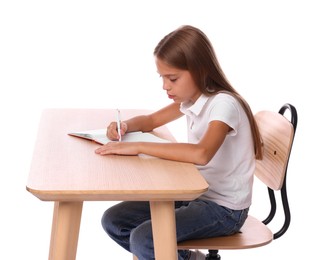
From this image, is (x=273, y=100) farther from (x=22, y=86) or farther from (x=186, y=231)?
(x=186, y=231)

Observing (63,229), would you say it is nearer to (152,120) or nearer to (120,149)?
(120,149)

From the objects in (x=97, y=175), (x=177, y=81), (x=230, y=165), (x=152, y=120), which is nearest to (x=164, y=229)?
(x=97, y=175)

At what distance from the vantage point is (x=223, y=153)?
9.40 feet

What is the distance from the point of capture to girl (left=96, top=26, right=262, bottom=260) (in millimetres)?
2717

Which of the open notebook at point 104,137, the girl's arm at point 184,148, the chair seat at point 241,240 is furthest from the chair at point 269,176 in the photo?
the open notebook at point 104,137

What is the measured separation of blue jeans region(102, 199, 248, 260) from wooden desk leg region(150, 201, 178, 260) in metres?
0.10

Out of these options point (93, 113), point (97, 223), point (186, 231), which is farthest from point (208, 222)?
point (97, 223)

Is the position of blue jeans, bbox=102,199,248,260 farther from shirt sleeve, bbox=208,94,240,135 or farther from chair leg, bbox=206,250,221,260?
shirt sleeve, bbox=208,94,240,135

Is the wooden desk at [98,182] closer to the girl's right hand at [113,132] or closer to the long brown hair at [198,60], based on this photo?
the girl's right hand at [113,132]

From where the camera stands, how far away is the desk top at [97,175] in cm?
228

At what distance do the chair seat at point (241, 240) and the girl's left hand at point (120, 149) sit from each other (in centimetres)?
34

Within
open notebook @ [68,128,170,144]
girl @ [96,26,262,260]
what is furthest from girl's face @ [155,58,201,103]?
open notebook @ [68,128,170,144]

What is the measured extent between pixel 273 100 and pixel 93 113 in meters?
1.61

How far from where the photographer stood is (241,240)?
9.14 ft
